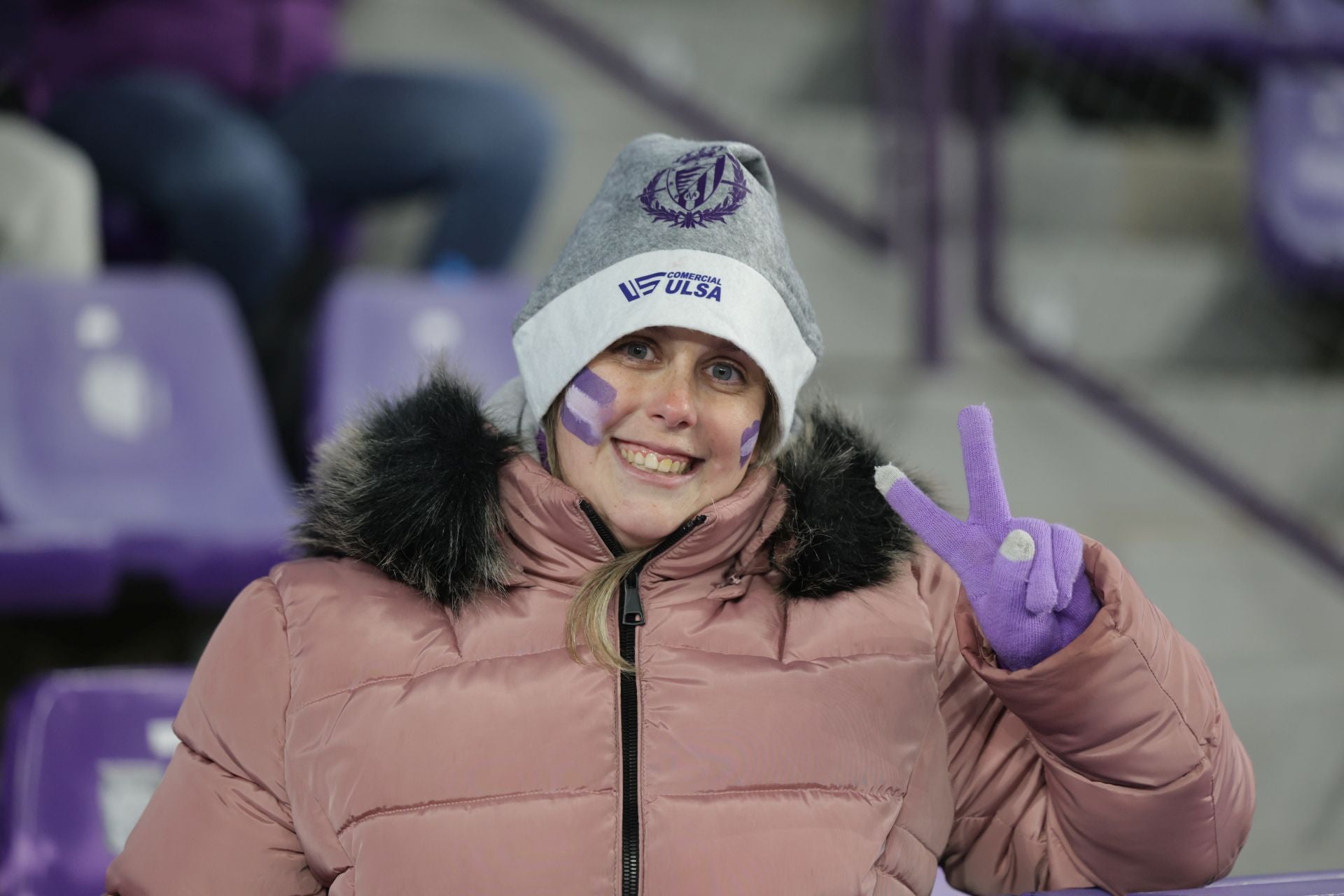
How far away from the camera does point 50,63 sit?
8.30 feet

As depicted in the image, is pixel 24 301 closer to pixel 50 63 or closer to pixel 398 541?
pixel 50 63

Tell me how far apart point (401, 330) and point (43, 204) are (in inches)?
22.6

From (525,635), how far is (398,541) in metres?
0.13

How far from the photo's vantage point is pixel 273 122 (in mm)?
2605

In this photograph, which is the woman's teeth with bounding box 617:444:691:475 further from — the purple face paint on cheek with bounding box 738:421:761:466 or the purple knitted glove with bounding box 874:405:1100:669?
the purple knitted glove with bounding box 874:405:1100:669

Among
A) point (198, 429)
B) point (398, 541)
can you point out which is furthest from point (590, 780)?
point (198, 429)

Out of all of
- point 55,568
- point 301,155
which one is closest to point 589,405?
point 55,568

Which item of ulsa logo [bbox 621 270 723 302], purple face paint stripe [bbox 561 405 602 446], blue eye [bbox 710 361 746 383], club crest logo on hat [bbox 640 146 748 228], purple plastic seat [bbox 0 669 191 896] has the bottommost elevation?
purple plastic seat [bbox 0 669 191 896]

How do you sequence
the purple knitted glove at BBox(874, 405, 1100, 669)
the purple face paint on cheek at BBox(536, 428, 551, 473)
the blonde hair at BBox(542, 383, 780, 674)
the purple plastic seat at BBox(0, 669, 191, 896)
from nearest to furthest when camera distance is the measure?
1. the purple knitted glove at BBox(874, 405, 1100, 669)
2. the blonde hair at BBox(542, 383, 780, 674)
3. the purple face paint on cheek at BBox(536, 428, 551, 473)
4. the purple plastic seat at BBox(0, 669, 191, 896)

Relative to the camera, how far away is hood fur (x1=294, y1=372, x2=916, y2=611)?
45.0 inches

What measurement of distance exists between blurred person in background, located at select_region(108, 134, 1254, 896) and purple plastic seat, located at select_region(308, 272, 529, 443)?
118 centimetres

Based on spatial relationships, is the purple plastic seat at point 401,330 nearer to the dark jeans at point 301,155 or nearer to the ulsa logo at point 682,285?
the dark jeans at point 301,155

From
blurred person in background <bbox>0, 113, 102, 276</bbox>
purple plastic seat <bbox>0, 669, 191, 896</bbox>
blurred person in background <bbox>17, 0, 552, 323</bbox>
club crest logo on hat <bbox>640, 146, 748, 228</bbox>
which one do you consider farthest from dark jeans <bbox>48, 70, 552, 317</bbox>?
club crest logo on hat <bbox>640, 146, 748, 228</bbox>

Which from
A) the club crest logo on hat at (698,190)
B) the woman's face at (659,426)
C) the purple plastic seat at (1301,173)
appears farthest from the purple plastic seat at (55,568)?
the purple plastic seat at (1301,173)
